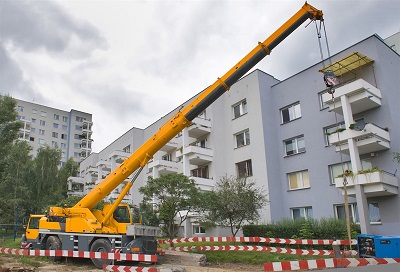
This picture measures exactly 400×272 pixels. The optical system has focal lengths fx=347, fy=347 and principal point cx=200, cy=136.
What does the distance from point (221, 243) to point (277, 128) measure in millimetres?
11337

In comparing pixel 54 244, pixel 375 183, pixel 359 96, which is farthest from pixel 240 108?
pixel 54 244

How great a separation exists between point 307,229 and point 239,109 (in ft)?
45.6

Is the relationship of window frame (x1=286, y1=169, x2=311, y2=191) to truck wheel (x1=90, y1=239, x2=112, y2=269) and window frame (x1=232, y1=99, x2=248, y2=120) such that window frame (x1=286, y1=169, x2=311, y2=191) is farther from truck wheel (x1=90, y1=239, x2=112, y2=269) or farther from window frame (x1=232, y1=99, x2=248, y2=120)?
truck wheel (x1=90, y1=239, x2=112, y2=269)

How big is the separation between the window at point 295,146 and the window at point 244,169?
334 cm

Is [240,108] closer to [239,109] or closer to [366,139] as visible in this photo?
[239,109]

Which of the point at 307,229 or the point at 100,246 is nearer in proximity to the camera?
the point at 100,246

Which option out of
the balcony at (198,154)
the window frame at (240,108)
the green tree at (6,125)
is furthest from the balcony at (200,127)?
the green tree at (6,125)

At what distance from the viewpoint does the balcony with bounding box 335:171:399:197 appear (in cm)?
1989

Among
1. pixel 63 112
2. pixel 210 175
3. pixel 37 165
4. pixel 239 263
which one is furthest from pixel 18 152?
pixel 63 112

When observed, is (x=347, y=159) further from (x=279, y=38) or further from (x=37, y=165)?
(x=37, y=165)

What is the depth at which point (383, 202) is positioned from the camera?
21.5 metres

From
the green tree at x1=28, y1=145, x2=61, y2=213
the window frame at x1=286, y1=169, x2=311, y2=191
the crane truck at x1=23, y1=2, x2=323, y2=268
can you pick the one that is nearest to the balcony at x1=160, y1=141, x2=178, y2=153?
the green tree at x1=28, y1=145, x2=61, y2=213

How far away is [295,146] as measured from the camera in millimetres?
27703

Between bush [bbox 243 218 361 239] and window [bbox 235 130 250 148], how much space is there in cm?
886
